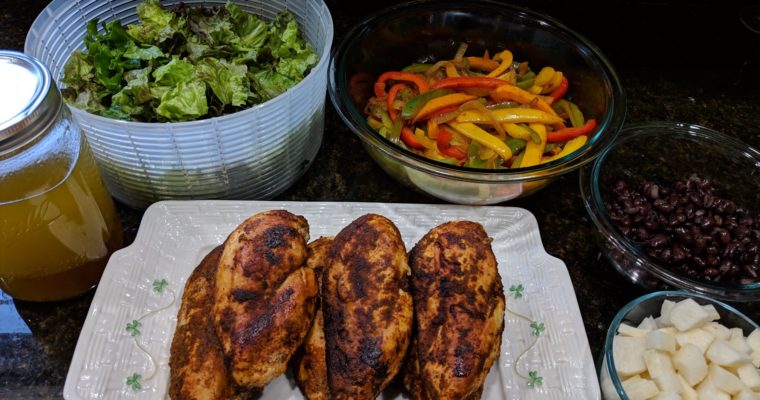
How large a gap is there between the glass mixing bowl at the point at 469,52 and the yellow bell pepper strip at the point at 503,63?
8 centimetres

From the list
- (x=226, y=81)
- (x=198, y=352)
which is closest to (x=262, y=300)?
(x=198, y=352)

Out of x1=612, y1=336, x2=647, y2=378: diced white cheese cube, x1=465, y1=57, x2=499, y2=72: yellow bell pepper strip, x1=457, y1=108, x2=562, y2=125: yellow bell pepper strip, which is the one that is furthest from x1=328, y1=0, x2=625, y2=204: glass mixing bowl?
x1=612, y1=336, x2=647, y2=378: diced white cheese cube

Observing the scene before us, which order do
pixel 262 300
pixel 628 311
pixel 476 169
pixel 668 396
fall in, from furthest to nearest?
pixel 476 169 < pixel 628 311 < pixel 668 396 < pixel 262 300

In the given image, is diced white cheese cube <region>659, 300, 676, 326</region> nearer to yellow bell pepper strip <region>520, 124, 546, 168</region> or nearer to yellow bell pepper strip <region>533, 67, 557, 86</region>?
yellow bell pepper strip <region>520, 124, 546, 168</region>

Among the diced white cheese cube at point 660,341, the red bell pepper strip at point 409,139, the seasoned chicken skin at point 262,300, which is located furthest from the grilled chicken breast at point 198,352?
the diced white cheese cube at point 660,341

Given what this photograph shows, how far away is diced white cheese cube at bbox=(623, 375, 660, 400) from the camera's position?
5.77ft

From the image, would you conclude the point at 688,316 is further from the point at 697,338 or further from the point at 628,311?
the point at 628,311

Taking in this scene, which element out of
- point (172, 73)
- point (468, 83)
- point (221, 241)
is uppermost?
point (172, 73)

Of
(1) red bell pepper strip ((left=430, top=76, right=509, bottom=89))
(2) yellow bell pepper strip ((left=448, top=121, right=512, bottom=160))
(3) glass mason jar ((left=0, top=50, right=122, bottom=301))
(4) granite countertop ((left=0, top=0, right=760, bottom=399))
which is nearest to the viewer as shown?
(3) glass mason jar ((left=0, top=50, right=122, bottom=301))

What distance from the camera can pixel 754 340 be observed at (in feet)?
6.26

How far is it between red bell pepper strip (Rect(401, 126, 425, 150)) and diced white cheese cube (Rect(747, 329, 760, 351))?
132cm

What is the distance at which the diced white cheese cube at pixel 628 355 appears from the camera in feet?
5.96

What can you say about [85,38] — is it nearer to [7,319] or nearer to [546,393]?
[7,319]

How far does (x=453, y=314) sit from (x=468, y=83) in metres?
1.23
